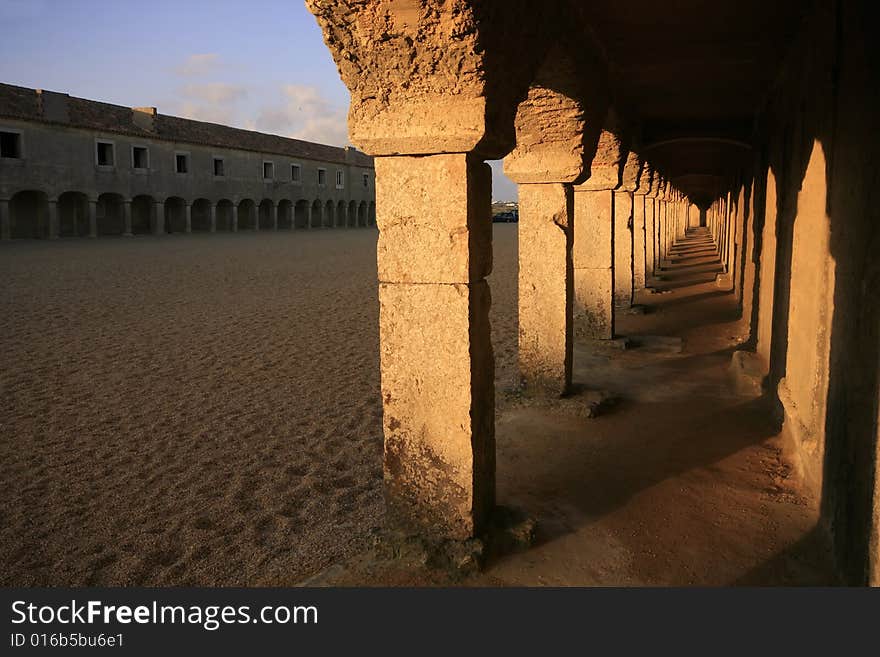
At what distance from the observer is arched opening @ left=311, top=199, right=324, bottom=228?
4397 cm

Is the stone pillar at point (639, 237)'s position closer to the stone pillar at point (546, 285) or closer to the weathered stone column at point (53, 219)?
the stone pillar at point (546, 285)

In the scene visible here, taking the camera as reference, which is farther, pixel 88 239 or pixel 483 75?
pixel 88 239

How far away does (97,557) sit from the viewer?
4.12 metres

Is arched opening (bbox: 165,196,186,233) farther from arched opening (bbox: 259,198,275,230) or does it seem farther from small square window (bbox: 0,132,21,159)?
small square window (bbox: 0,132,21,159)

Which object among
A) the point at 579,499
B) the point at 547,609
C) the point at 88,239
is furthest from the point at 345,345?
the point at 88,239

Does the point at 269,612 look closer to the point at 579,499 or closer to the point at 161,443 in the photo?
the point at 579,499

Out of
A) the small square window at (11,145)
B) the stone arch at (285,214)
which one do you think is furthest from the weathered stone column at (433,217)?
the stone arch at (285,214)

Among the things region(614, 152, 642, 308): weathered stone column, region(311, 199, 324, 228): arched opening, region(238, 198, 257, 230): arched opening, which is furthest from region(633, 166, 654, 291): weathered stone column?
region(311, 199, 324, 228): arched opening

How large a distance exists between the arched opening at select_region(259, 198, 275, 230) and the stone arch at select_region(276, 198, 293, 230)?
79cm

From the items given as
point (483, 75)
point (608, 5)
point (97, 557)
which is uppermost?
point (608, 5)

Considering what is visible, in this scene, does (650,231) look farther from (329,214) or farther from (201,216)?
(329,214)

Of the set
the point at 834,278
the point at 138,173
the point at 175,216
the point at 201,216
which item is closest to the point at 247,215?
the point at 201,216

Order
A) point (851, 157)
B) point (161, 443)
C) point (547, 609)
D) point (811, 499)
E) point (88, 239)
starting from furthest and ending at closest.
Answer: point (88, 239)
point (161, 443)
point (811, 499)
point (851, 157)
point (547, 609)

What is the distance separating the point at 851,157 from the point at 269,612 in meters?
3.65
